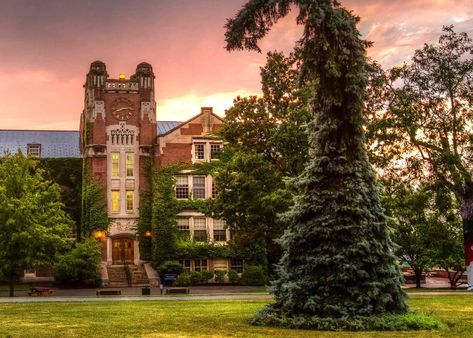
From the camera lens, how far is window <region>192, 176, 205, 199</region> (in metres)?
49.8

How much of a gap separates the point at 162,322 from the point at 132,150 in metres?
34.9

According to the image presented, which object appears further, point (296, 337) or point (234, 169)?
point (234, 169)

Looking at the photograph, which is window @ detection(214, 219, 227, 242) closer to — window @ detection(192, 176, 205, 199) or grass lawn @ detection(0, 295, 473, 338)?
window @ detection(192, 176, 205, 199)

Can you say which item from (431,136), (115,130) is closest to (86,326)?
(431,136)

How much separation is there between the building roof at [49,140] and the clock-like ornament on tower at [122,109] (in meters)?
5.33

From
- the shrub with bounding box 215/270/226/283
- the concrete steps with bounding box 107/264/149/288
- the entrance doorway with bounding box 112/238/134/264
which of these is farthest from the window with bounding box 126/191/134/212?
the shrub with bounding box 215/270/226/283

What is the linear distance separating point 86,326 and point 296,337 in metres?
5.77

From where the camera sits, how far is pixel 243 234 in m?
37.0

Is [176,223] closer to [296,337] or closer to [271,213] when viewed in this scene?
[271,213]

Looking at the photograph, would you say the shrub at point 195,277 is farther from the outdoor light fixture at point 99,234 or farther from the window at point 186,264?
the outdoor light fixture at point 99,234

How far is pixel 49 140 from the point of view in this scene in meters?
57.5

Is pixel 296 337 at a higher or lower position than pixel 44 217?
lower

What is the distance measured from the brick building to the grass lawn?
85.1 feet

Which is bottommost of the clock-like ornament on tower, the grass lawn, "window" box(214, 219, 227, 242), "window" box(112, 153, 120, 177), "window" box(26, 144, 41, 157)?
the grass lawn
